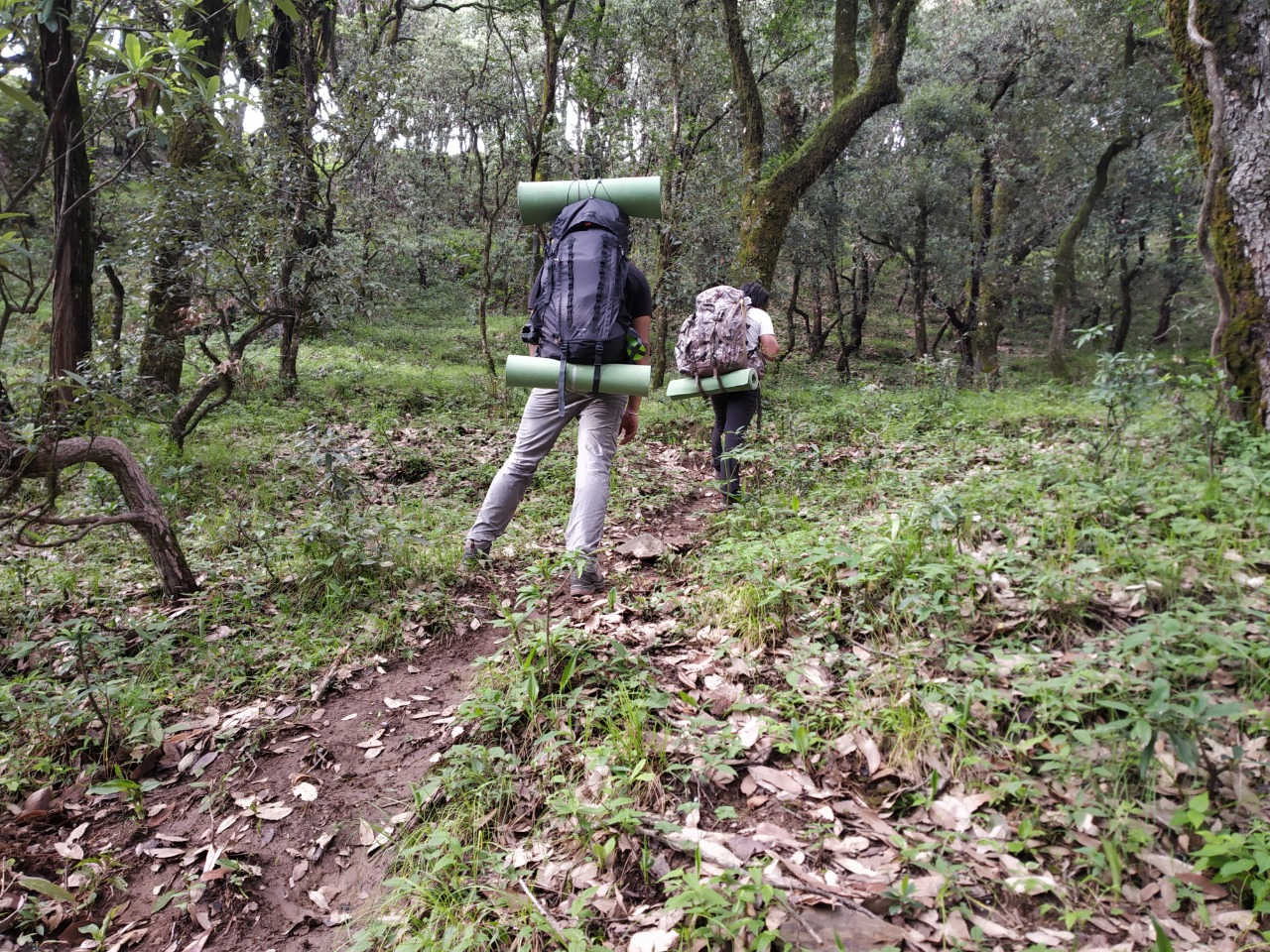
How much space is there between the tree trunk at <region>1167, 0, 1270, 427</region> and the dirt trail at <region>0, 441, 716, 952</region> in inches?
159

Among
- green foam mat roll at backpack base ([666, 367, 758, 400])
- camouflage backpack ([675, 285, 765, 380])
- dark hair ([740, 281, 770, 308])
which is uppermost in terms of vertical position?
dark hair ([740, 281, 770, 308])

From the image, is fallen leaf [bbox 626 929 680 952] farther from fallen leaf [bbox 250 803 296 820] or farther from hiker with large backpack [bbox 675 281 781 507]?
hiker with large backpack [bbox 675 281 781 507]

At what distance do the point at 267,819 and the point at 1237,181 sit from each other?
5.85 m

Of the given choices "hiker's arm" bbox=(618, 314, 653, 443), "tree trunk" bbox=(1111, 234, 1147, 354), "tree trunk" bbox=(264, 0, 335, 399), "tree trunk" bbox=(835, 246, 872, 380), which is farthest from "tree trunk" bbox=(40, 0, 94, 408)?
"tree trunk" bbox=(1111, 234, 1147, 354)

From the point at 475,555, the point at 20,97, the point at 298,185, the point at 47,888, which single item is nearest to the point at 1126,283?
the point at 298,185

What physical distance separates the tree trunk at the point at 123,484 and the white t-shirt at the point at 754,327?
13.8 feet

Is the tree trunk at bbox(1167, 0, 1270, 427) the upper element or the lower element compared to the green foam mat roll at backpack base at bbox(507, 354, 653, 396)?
upper

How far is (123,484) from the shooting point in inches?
166

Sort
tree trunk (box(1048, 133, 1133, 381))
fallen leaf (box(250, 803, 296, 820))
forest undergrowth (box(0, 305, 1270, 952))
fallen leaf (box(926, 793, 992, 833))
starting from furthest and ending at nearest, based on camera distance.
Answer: tree trunk (box(1048, 133, 1133, 381)) → fallen leaf (box(250, 803, 296, 820)) → fallen leaf (box(926, 793, 992, 833)) → forest undergrowth (box(0, 305, 1270, 952))

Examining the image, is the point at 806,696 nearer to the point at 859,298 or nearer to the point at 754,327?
the point at 754,327

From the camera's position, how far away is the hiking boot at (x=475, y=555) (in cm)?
447

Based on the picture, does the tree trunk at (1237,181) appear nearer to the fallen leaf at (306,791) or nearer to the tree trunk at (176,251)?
the fallen leaf at (306,791)

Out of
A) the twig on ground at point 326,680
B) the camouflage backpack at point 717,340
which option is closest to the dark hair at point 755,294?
the camouflage backpack at point 717,340

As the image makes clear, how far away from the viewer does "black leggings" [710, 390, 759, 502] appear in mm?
5445
